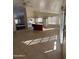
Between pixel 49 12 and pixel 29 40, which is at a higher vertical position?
pixel 49 12

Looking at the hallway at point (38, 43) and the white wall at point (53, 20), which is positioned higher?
the white wall at point (53, 20)

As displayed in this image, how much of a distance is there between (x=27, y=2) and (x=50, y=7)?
0.24 metres

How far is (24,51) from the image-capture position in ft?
3.86

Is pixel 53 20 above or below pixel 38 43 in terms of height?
above

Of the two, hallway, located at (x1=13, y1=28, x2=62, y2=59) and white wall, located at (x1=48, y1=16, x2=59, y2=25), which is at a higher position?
white wall, located at (x1=48, y1=16, x2=59, y2=25)

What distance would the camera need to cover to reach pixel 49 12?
4.36 feet
